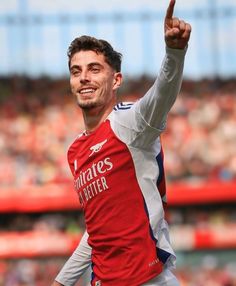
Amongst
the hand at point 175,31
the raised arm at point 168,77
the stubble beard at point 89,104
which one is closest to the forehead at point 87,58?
the stubble beard at point 89,104

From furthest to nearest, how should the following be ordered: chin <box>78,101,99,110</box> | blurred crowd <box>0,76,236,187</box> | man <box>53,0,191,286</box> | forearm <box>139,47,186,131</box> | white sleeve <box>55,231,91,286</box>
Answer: blurred crowd <box>0,76,236,187</box>
white sleeve <box>55,231,91,286</box>
chin <box>78,101,99,110</box>
man <box>53,0,191,286</box>
forearm <box>139,47,186,131</box>

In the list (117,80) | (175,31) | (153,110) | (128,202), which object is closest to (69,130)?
(117,80)

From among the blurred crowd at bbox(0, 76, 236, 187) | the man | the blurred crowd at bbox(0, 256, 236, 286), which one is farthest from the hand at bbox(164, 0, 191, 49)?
the blurred crowd at bbox(0, 76, 236, 187)

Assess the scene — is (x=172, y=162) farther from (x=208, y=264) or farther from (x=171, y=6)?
(x=171, y=6)

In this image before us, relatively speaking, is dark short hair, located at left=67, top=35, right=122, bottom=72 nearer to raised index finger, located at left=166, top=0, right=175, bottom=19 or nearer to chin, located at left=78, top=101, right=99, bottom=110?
chin, located at left=78, top=101, right=99, bottom=110

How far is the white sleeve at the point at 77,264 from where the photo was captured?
207 inches

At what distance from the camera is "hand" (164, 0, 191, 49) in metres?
3.93

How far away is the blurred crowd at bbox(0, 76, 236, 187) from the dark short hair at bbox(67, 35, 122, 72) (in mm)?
10299

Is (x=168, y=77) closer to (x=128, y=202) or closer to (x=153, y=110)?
(x=153, y=110)

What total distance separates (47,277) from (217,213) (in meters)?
3.39

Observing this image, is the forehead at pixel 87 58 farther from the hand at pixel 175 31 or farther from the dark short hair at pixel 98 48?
the hand at pixel 175 31

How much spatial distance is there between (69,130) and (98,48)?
39.8 ft

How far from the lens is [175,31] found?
394cm

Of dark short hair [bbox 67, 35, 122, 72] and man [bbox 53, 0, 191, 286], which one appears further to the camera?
dark short hair [bbox 67, 35, 122, 72]
